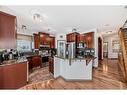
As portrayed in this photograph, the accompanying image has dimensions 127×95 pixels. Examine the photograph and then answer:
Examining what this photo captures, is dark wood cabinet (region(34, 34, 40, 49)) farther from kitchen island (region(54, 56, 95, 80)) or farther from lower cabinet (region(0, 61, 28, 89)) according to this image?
lower cabinet (region(0, 61, 28, 89))

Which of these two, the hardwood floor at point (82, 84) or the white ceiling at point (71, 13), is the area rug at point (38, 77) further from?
the white ceiling at point (71, 13)

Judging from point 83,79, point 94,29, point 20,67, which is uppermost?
point 94,29

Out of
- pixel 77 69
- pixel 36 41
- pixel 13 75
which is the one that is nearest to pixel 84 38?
pixel 36 41

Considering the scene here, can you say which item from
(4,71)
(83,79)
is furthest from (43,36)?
(4,71)

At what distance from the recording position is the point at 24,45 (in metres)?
6.42

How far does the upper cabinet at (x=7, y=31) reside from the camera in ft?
9.55

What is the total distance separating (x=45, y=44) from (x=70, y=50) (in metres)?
3.56

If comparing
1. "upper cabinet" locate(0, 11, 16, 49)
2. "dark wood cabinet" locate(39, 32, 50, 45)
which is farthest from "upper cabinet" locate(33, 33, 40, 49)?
"upper cabinet" locate(0, 11, 16, 49)

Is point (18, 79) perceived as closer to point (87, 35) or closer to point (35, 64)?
point (35, 64)

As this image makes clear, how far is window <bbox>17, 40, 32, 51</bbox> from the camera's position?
19.9ft

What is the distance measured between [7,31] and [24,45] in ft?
11.2

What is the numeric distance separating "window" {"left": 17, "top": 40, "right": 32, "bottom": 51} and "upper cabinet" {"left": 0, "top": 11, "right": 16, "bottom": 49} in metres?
2.79

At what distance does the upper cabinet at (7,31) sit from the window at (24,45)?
279 cm
